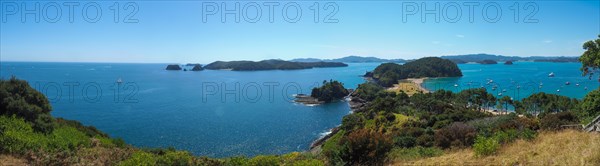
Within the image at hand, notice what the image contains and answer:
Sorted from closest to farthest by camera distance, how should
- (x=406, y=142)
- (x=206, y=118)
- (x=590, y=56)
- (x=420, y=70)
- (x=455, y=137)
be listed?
(x=590, y=56) → (x=455, y=137) → (x=406, y=142) → (x=206, y=118) → (x=420, y=70)

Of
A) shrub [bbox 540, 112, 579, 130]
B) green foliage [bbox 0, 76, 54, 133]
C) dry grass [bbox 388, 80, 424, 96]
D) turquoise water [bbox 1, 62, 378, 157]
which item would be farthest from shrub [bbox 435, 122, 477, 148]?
dry grass [bbox 388, 80, 424, 96]

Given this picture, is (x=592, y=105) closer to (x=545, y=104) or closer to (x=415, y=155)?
(x=415, y=155)

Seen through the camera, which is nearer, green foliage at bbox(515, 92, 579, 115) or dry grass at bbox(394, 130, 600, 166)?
dry grass at bbox(394, 130, 600, 166)

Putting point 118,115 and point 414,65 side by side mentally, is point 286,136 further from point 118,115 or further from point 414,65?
point 414,65

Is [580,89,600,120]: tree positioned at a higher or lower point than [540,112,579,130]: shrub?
higher

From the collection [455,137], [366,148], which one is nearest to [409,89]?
[455,137]

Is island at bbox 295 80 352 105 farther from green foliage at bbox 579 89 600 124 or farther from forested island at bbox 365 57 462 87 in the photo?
green foliage at bbox 579 89 600 124

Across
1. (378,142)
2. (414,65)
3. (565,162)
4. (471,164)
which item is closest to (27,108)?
(378,142)
